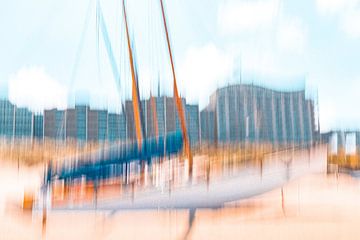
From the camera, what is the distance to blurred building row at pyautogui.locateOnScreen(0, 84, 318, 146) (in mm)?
5562

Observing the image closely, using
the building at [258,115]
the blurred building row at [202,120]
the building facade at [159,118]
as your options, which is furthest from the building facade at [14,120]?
the building at [258,115]

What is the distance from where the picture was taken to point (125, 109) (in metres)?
5.27

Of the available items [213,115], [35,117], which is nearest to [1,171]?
[35,117]

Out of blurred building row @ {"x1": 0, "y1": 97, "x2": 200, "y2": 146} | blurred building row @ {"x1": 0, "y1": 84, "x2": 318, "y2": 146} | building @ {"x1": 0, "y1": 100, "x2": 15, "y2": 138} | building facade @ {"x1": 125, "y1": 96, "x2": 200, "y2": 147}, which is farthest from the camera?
building @ {"x1": 0, "y1": 100, "x2": 15, "y2": 138}

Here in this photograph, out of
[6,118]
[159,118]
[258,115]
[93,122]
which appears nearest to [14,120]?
[6,118]

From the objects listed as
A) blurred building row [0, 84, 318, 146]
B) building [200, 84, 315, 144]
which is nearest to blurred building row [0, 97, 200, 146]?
blurred building row [0, 84, 318, 146]

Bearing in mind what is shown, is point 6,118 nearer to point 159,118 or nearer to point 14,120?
point 14,120

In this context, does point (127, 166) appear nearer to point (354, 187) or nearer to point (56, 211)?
point (56, 211)

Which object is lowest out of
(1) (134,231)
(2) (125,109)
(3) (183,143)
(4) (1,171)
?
(1) (134,231)

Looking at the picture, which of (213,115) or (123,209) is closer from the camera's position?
(123,209)

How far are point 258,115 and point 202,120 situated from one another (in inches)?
88.1

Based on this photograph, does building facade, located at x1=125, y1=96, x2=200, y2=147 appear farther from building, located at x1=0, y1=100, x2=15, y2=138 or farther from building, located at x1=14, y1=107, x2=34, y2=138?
building, located at x1=0, y1=100, x2=15, y2=138

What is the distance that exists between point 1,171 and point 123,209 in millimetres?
1791

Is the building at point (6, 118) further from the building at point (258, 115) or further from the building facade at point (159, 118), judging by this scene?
the building at point (258, 115)
